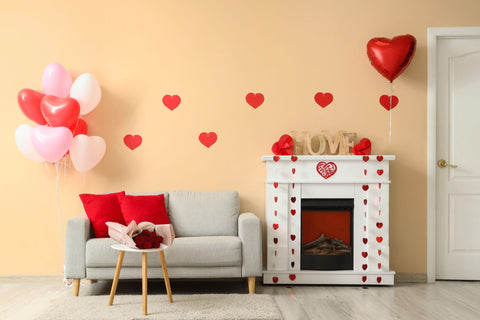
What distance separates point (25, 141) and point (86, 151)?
0.47 m

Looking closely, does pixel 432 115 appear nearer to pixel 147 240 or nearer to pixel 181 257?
pixel 181 257

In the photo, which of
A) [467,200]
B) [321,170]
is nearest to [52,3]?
[321,170]

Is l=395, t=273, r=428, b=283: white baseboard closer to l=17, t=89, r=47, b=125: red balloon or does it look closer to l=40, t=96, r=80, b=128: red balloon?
l=40, t=96, r=80, b=128: red balloon

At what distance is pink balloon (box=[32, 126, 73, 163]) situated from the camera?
12.2 ft

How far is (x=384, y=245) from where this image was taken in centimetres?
397

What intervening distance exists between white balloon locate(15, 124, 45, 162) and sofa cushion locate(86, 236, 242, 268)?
0.90 meters

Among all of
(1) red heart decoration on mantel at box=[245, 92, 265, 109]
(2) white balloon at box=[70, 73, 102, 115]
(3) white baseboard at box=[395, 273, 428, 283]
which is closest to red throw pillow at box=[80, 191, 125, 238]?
(2) white balloon at box=[70, 73, 102, 115]

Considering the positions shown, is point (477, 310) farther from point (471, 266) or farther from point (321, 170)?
point (321, 170)

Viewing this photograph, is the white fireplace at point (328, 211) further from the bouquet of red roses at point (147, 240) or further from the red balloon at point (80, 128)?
the red balloon at point (80, 128)

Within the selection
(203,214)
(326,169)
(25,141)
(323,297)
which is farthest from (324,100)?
(25,141)

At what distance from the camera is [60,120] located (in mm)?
3783

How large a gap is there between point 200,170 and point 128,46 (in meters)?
1.26

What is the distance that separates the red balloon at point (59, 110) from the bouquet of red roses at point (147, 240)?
1.25 m

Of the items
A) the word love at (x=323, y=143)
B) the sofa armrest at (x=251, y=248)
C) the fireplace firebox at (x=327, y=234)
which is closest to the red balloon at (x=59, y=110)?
the sofa armrest at (x=251, y=248)
